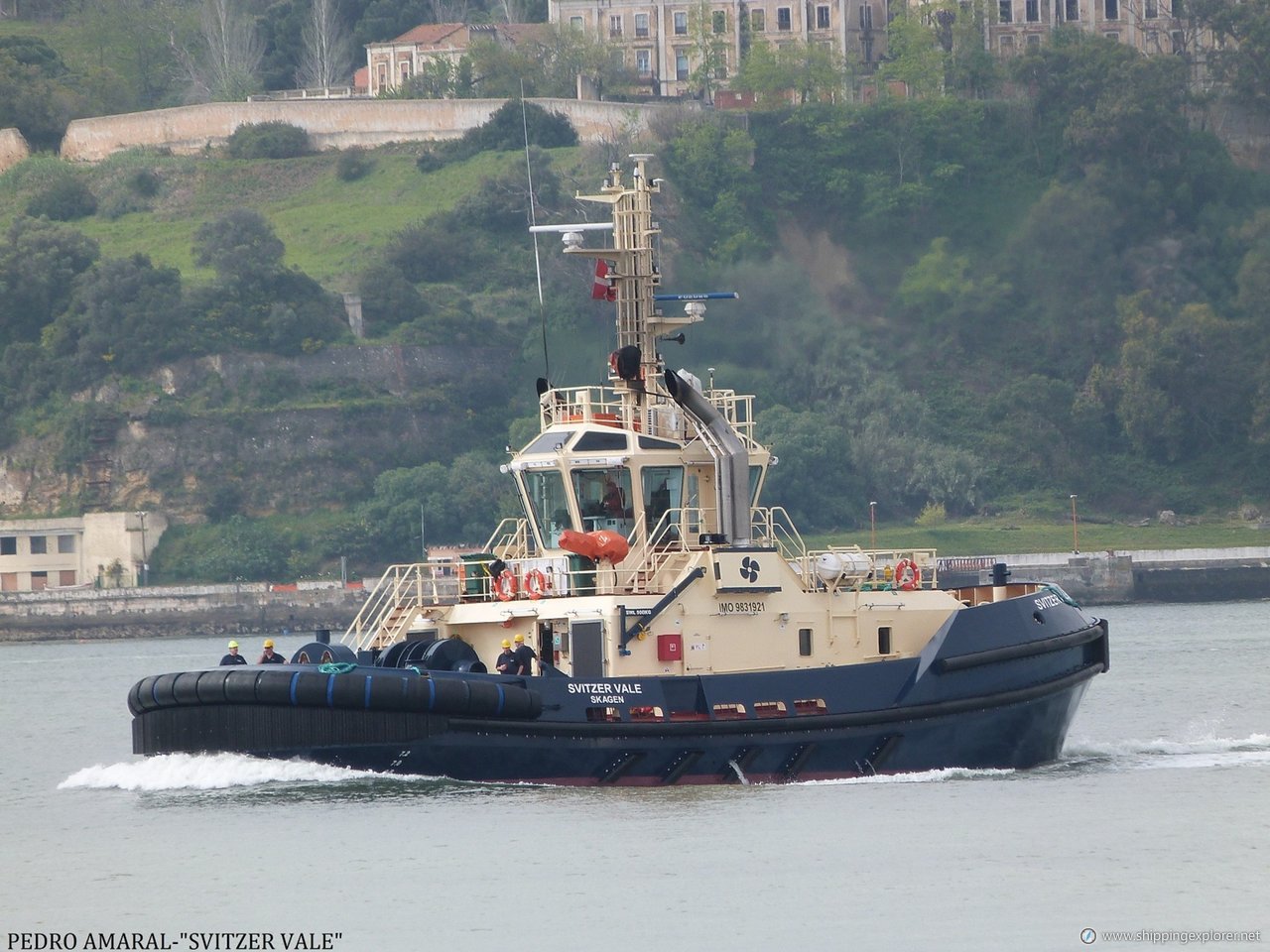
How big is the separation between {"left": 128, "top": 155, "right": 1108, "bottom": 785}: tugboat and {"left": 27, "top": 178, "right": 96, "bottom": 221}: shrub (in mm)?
80101

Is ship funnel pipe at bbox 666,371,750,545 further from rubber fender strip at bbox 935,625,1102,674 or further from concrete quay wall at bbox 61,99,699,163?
concrete quay wall at bbox 61,99,699,163

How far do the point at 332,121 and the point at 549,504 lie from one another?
8564cm

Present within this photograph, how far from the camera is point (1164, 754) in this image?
27.5m

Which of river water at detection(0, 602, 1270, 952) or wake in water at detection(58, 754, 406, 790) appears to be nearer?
river water at detection(0, 602, 1270, 952)

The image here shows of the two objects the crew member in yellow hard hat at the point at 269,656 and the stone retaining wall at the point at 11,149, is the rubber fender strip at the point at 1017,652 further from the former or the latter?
the stone retaining wall at the point at 11,149

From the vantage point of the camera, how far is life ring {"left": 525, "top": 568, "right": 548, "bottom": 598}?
971 inches

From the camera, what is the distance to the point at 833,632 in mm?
24938

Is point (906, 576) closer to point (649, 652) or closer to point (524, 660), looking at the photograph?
point (649, 652)

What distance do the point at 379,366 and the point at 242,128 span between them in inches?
963

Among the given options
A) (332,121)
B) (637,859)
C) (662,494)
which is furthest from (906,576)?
(332,121)

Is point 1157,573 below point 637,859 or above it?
below

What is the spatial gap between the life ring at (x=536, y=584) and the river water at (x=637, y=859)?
209 centimetres

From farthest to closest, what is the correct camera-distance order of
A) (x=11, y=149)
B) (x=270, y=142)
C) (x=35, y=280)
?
(x=11, y=149) < (x=270, y=142) < (x=35, y=280)

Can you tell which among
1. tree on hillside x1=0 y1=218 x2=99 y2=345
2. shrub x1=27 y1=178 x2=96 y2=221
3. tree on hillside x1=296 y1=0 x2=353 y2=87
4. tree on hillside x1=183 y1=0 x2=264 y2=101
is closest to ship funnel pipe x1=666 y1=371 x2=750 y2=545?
tree on hillside x1=0 y1=218 x2=99 y2=345
